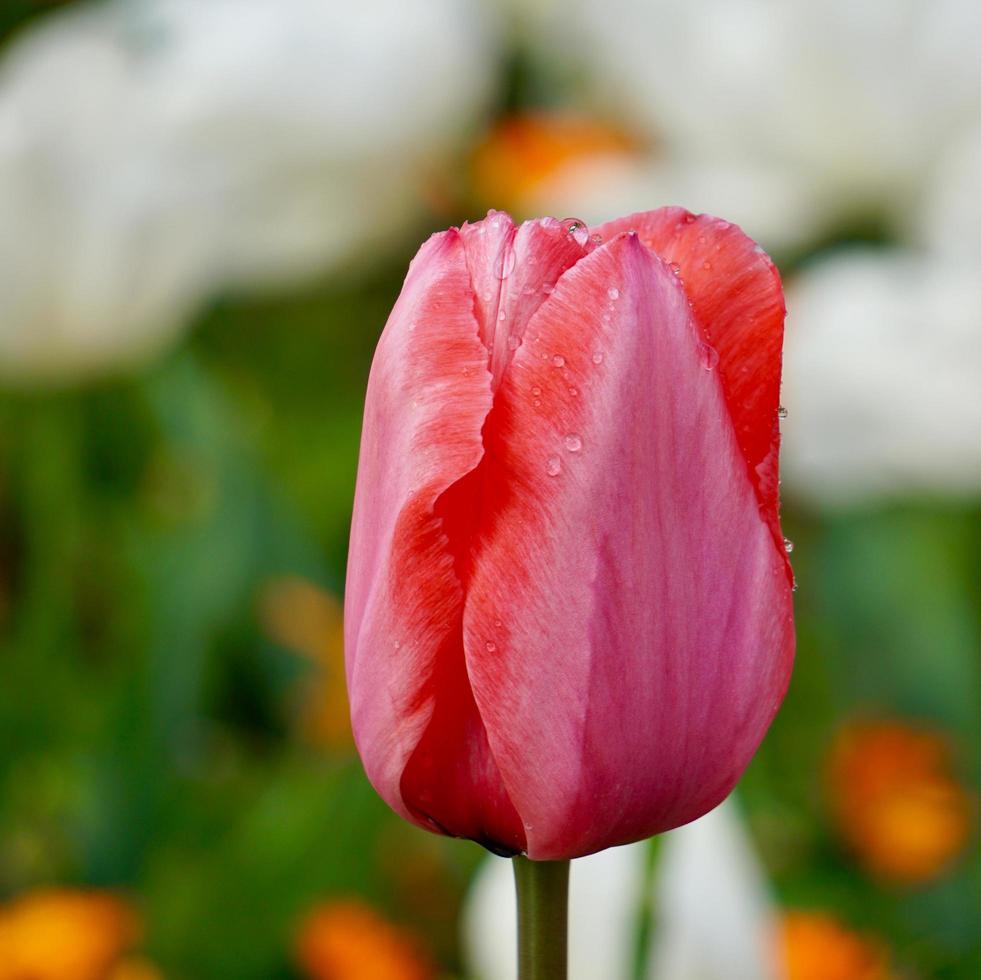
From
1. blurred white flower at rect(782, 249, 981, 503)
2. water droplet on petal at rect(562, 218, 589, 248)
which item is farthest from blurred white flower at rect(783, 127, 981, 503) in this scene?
water droplet on petal at rect(562, 218, 589, 248)

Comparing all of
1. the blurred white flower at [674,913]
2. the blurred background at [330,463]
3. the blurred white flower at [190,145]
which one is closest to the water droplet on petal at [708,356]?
the blurred white flower at [674,913]

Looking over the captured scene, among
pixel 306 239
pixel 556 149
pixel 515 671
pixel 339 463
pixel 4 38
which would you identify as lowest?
pixel 515 671

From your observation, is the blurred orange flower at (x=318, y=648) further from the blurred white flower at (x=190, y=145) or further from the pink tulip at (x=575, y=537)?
the pink tulip at (x=575, y=537)

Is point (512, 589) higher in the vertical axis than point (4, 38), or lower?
lower

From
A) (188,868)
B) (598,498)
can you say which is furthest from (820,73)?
(598,498)

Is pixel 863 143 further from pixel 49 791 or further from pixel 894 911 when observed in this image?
pixel 49 791

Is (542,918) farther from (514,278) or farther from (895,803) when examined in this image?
(895,803)
